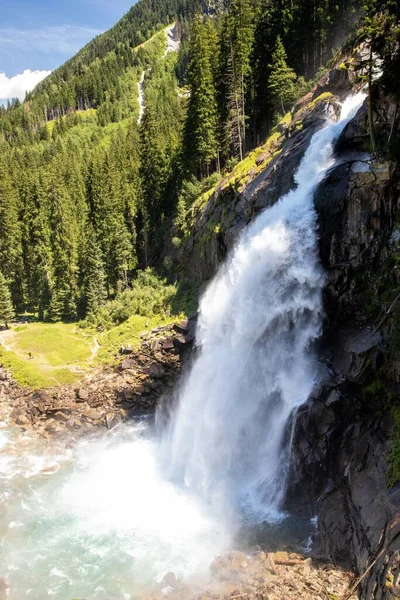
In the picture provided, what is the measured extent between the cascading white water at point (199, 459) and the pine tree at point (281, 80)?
1349 cm

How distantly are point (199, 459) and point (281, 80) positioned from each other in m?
36.8

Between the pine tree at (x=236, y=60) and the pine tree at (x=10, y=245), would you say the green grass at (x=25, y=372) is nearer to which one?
the pine tree at (x=10, y=245)

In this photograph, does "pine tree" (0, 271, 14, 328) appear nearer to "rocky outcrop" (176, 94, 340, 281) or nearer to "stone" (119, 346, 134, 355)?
"stone" (119, 346, 134, 355)

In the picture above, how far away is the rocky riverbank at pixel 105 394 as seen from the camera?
99.6ft

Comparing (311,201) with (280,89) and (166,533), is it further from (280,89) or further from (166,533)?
(280,89)

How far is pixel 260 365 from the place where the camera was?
83.0ft

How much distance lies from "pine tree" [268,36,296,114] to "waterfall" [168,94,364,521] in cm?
1417

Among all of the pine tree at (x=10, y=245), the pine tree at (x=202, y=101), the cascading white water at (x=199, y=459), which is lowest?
the cascading white water at (x=199, y=459)

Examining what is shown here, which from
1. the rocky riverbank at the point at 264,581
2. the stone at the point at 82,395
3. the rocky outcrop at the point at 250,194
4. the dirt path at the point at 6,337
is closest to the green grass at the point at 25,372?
the dirt path at the point at 6,337

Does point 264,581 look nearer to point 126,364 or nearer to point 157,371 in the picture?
point 157,371

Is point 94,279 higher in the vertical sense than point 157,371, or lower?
higher

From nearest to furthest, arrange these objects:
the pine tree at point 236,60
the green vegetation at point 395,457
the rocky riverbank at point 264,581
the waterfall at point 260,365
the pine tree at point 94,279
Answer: the rocky riverbank at point 264,581 → the green vegetation at point 395,457 → the waterfall at point 260,365 → the pine tree at point 236,60 → the pine tree at point 94,279

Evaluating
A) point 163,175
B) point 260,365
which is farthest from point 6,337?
point 260,365

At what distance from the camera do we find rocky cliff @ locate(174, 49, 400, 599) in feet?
52.6
